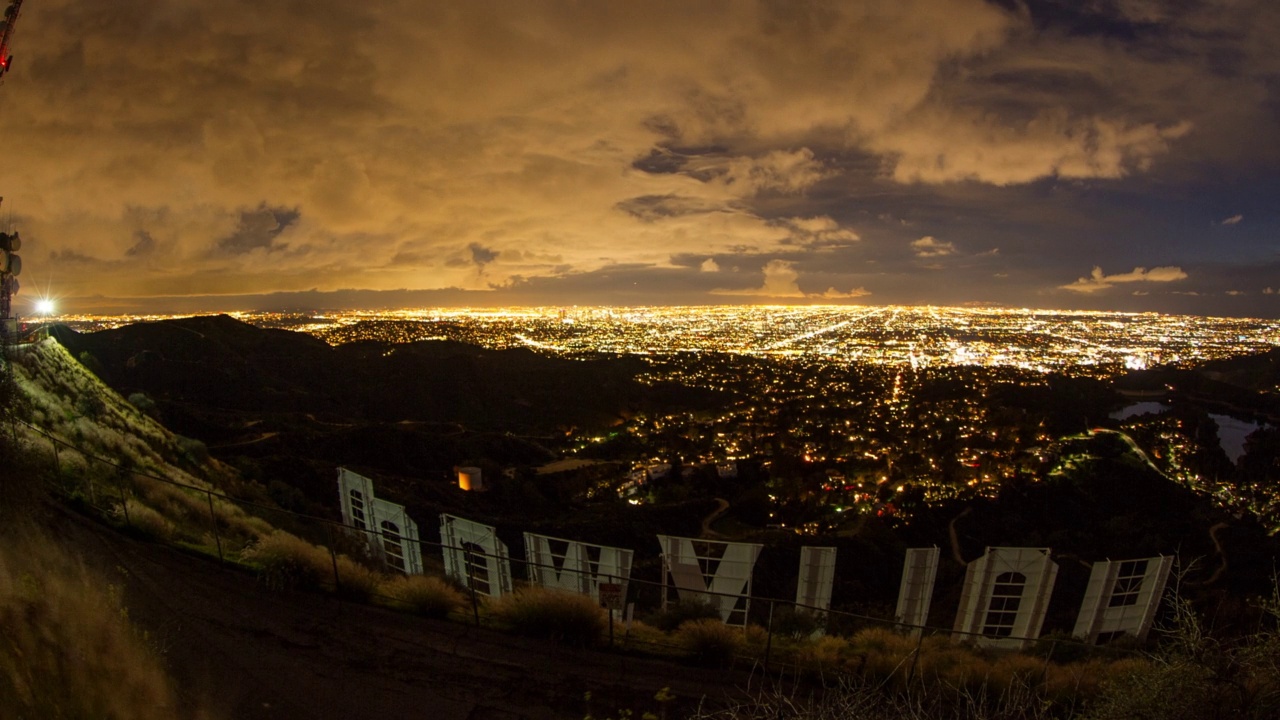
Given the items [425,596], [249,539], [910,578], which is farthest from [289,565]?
[910,578]

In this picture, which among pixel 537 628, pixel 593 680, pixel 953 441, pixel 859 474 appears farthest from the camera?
pixel 953 441

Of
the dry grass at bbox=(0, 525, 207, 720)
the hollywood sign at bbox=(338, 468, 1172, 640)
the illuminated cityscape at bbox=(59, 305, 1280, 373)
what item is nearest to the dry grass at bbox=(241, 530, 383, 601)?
the dry grass at bbox=(0, 525, 207, 720)

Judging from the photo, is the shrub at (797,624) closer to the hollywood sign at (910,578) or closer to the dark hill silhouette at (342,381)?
the hollywood sign at (910,578)

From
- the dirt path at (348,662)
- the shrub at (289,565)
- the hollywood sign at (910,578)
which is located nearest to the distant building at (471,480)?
the hollywood sign at (910,578)

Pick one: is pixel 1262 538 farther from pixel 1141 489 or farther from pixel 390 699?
pixel 390 699

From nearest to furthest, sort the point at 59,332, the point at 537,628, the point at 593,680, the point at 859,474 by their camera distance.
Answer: the point at 593,680, the point at 537,628, the point at 859,474, the point at 59,332

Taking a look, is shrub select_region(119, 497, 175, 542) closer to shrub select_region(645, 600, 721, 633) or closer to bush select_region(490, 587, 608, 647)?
bush select_region(490, 587, 608, 647)

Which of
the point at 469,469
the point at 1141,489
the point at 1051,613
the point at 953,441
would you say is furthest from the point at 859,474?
the point at 469,469
